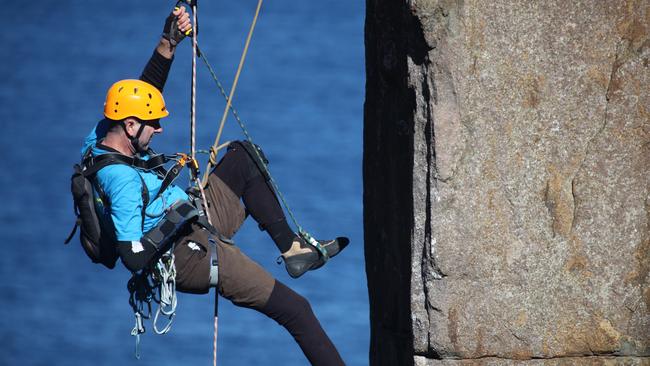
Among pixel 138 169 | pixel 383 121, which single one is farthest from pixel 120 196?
pixel 383 121

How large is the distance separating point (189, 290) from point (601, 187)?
1686 mm

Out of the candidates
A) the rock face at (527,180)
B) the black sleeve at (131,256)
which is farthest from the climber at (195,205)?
the rock face at (527,180)

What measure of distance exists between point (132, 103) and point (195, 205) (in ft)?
1.65

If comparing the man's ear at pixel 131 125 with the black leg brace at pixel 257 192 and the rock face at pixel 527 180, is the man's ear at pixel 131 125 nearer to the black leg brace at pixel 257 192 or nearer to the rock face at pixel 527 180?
the black leg brace at pixel 257 192

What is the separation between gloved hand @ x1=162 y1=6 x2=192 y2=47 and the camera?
19.5ft

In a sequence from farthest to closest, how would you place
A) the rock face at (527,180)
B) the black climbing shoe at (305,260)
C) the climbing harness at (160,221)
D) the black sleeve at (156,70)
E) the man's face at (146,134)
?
the black sleeve at (156,70) → the black climbing shoe at (305,260) → the man's face at (146,134) → the climbing harness at (160,221) → the rock face at (527,180)

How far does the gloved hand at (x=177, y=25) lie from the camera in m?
5.95

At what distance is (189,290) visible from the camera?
5840 millimetres

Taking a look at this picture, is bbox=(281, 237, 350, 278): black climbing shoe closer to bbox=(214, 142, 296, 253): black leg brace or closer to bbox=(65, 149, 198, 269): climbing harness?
bbox=(214, 142, 296, 253): black leg brace

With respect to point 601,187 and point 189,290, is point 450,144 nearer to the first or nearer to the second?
→ point 601,187

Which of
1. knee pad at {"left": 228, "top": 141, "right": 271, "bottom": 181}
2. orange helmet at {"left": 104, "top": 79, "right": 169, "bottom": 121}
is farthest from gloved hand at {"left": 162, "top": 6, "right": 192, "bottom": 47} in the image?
knee pad at {"left": 228, "top": 141, "right": 271, "bottom": 181}

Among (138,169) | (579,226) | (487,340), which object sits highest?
(138,169)

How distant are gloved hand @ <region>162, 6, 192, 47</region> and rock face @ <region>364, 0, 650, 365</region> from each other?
101 centimetres

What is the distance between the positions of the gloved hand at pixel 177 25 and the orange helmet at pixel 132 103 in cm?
28
